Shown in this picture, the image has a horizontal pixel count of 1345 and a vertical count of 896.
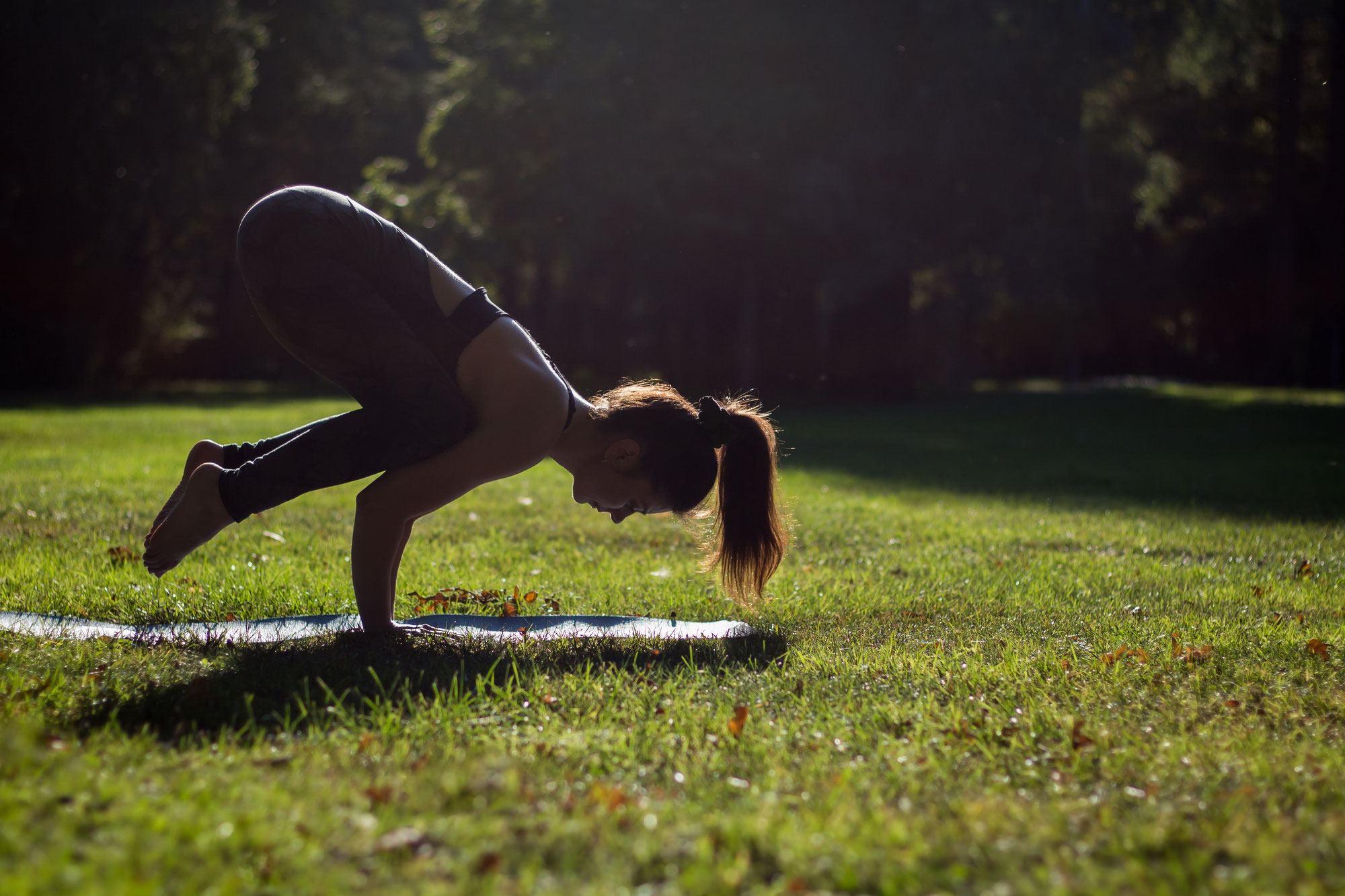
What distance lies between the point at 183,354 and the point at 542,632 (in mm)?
33522

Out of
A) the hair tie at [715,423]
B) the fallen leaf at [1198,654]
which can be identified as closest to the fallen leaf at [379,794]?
the hair tie at [715,423]

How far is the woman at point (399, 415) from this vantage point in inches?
127

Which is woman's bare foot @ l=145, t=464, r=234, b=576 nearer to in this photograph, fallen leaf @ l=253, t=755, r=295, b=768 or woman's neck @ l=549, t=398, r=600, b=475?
woman's neck @ l=549, t=398, r=600, b=475

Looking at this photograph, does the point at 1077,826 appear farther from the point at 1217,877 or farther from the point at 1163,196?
the point at 1163,196

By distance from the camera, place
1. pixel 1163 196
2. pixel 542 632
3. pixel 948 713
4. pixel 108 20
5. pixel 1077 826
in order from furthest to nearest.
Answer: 1. pixel 1163 196
2. pixel 108 20
3. pixel 542 632
4. pixel 948 713
5. pixel 1077 826

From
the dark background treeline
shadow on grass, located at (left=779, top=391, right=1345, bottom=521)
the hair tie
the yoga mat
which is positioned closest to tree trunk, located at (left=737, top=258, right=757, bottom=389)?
the dark background treeline

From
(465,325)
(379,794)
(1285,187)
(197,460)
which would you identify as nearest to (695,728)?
(379,794)

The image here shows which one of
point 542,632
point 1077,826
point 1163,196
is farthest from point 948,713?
point 1163,196

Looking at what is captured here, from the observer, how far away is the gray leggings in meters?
3.22

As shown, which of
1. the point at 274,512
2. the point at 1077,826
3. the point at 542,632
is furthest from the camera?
the point at 274,512

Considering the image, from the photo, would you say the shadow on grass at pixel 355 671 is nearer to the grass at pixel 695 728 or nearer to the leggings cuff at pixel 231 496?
the grass at pixel 695 728

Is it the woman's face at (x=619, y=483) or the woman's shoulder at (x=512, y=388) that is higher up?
the woman's shoulder at (x=512, y=388)

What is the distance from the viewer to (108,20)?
18.5 metres

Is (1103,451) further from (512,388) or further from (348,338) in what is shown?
(348,338)
